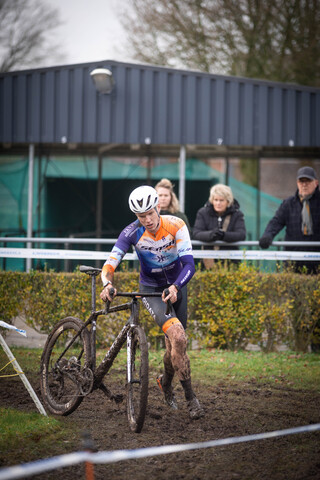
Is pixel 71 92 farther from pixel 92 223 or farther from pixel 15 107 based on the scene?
pixel 92 223

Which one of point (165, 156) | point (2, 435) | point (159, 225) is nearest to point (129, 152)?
point (165, 156)

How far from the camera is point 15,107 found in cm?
1384

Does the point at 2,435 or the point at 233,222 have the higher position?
the point at 233,222

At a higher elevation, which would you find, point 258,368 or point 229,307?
point 229,307

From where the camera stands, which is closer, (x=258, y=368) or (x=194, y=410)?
(x=194, y=410)

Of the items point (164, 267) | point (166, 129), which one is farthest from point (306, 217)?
point (166, 129)

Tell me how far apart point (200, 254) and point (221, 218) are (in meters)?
0.57

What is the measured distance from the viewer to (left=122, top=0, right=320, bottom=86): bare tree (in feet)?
71.8

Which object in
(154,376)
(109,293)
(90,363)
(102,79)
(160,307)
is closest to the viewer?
(109,293)

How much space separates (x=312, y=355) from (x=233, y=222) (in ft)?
6.71

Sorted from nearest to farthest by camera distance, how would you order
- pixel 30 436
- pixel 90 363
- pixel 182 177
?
pixel 30 436 → pixel 90 363 → pixel 182 177

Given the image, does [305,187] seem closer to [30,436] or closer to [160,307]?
[160,307]

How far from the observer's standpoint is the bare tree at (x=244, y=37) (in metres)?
21.9

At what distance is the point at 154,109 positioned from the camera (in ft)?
44.7
